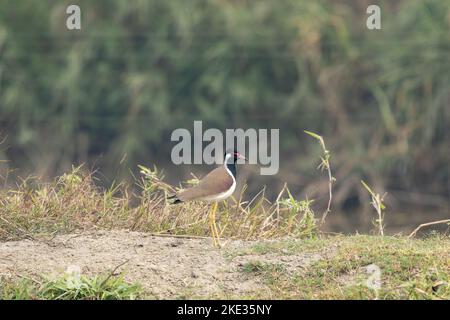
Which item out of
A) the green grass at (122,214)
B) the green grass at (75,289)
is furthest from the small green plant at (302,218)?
the green grass at (75,289)

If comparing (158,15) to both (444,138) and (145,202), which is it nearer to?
(444,138)

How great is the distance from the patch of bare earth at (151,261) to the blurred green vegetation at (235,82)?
500 cm

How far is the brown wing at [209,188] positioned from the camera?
4.85 metres

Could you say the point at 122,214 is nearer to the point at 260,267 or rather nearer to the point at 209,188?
the point at 209,188

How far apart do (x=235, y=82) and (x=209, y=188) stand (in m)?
5.85

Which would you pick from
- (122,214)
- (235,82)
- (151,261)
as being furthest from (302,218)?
(235,82)

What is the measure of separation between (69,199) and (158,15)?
617cm

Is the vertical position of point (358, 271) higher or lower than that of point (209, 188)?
lower

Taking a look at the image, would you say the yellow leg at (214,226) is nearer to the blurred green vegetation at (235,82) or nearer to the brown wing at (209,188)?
the brown wing at (209,188)

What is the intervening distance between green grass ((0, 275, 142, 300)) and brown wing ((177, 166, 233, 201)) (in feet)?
1.93

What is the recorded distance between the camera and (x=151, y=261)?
464 centimetres
